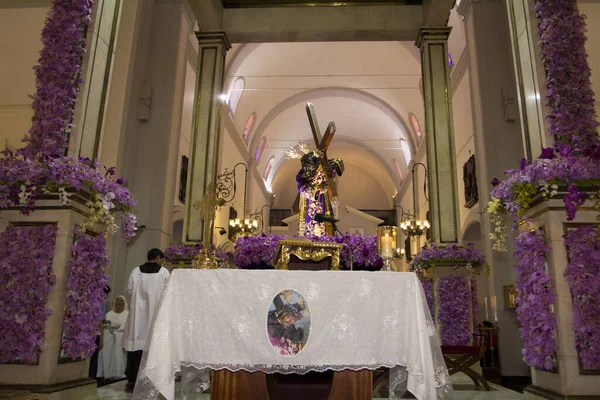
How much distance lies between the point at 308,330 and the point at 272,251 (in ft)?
11.0

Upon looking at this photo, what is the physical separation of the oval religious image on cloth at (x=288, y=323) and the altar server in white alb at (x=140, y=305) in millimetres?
2689

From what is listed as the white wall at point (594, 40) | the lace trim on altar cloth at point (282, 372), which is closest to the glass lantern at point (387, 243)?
the lace trim on altar cloth at point (282, 372)

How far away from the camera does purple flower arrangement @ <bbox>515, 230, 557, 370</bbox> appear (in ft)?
13.3

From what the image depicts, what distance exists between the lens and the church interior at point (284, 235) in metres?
3.29

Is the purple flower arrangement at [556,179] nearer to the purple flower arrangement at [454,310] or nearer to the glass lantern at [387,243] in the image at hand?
the glass lantern at [387,243]

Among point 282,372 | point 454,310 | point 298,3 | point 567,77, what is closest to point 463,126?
point 298,3

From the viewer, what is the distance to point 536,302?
4.16 m

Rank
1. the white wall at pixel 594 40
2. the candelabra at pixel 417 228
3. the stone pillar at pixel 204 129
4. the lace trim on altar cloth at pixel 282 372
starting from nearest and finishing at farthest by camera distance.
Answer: the lace trim on altar cloth at pixel 282 372
the stone pillar at pixel 204 129
the white wall at pixel 594 40
the candelabra at pixel 417 228

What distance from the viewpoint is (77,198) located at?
4.52 meters

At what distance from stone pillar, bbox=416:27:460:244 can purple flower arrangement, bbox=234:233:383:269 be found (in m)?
2.26

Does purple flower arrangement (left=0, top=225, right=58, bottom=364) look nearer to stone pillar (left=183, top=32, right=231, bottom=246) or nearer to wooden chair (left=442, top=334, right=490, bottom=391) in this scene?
stone pillar (left=183, top=32, right=231, bottom=246)

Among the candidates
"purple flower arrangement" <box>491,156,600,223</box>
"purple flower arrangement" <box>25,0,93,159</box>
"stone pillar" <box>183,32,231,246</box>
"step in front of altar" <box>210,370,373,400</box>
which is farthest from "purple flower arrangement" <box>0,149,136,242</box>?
"stone pillar" <box>183,32,231,246</box>

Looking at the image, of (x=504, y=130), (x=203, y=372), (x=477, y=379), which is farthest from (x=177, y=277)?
(x=504, y=130)

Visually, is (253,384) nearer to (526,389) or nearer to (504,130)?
(526,389)
